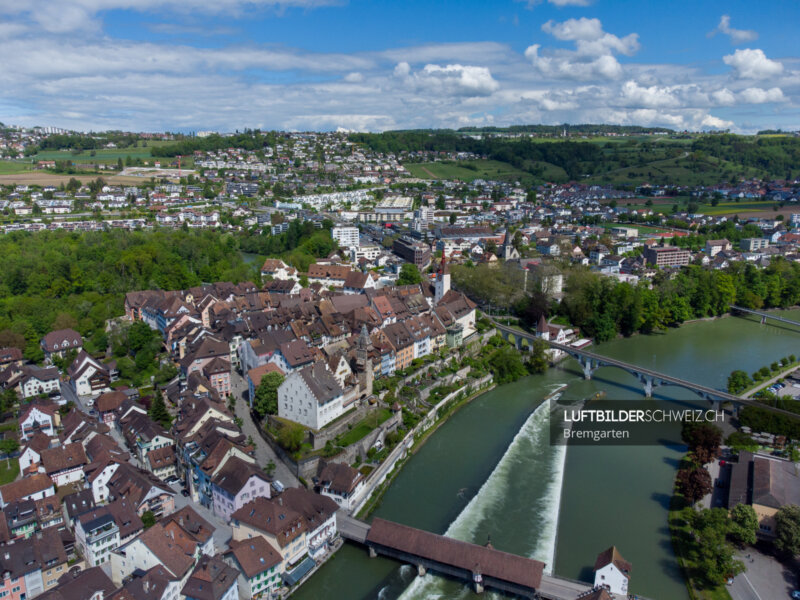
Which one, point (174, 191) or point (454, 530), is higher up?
point (174, 191)

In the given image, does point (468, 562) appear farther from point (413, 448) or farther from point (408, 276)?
point (408, 276)

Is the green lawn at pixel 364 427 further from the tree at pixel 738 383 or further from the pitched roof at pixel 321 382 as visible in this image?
the tree at pixel 738 383

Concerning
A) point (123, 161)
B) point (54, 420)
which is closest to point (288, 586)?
point (54, 420)

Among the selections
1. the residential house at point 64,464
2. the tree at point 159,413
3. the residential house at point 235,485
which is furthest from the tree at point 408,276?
the residential house at point 64,464

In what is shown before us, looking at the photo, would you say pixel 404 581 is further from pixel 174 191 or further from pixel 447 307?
pixel 174 191

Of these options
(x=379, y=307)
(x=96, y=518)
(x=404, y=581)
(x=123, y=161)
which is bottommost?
(x=404, y=581)

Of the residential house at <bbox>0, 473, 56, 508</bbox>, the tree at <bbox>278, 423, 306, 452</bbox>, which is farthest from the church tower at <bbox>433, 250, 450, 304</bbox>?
the residential house at <bbox>0, 473, 56, 508</bbox>

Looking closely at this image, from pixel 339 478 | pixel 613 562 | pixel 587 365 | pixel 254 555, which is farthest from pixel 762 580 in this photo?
pixel 587 365
